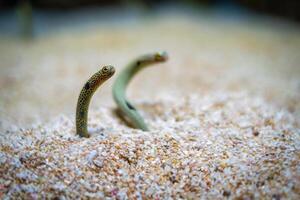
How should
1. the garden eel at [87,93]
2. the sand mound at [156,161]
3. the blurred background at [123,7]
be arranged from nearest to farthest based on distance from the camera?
A: the sand mound at [156,161] < the garden eel at [87,93] < the blurred background at [123,7]

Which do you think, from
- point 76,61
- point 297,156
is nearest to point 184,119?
point 297,156

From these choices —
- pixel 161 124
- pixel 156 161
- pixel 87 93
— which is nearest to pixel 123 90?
pixel 161 124

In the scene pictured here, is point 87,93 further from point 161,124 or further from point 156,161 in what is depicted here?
point 161,124

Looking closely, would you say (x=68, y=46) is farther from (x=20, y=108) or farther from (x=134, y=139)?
(x=134, y=139)

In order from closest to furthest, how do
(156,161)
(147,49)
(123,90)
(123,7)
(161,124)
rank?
(156,161) → (161,124) → (123,90) → (147,49) → (123,7)

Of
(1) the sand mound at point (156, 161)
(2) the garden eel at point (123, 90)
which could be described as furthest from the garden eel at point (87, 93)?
(2) the garden eel at point (123, 90)

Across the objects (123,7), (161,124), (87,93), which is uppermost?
(87,93)

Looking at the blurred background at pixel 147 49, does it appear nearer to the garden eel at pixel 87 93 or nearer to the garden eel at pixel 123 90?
the garden eel at pixel 123 90
